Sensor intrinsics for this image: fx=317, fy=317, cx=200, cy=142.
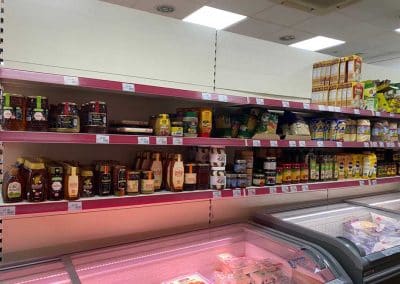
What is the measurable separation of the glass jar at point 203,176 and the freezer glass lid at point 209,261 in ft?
1.36

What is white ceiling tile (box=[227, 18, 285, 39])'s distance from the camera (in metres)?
6.02

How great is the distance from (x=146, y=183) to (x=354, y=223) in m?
2.02

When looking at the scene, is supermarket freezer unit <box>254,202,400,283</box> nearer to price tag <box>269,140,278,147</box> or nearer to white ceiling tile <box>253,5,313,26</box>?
price tag <box>269,140,278,147</box>

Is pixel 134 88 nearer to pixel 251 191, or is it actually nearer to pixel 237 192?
pixel 237 192

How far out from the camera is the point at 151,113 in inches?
88.0

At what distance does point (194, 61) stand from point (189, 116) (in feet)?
1.76

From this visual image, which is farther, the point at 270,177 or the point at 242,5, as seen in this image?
the point at 242,5

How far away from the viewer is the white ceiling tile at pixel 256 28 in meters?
6.02

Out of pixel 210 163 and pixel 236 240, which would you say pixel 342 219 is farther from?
pixel 210 163

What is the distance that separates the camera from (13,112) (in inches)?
57.7

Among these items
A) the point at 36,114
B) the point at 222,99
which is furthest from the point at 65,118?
the point at 222,99

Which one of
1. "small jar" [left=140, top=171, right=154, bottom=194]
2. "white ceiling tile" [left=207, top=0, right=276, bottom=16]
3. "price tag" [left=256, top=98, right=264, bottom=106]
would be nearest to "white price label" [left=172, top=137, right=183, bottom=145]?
"small jar" [left=140, top=171, right=154, bottom=194]

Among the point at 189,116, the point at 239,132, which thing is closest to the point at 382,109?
the point at 239,132

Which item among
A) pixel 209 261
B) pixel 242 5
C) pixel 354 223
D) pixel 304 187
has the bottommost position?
pixel 209 261
